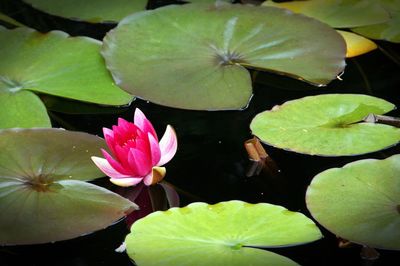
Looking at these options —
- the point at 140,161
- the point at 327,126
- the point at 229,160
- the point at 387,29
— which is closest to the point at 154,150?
the point at 140,161

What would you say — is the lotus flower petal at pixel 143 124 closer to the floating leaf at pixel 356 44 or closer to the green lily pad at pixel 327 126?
the green lily pad at pixel 327 126

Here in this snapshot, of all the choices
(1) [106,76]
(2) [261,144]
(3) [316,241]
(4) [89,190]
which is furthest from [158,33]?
(3) [316,241]

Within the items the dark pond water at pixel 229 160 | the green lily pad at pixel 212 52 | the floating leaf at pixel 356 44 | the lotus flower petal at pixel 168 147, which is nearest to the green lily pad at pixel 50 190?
the dark pond water at pixel 229 160

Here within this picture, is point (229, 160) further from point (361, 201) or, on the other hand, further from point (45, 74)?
A: point (45, 74)

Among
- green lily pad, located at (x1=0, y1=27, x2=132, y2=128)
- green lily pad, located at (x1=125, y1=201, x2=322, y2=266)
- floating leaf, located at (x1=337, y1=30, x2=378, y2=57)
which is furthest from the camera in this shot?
floating leaf, located at (x1=337, y1=30, x2=378, y2=57)

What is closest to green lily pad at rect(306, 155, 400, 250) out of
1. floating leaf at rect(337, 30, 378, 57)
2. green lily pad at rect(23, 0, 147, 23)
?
floating leaf at rect(337, 30, 378, 57)

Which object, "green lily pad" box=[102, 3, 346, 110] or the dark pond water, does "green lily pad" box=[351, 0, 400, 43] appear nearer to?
the dark pond water
